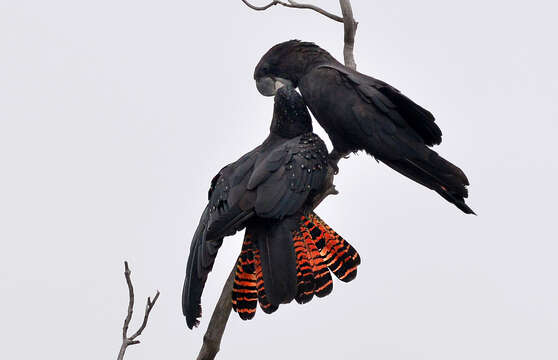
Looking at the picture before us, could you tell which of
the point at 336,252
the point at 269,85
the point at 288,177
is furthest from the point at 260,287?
the point at 269,85

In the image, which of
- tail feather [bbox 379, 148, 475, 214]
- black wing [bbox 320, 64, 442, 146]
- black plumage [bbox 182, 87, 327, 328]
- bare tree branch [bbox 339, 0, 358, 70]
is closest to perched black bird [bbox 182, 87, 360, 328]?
black plumage [bbox 182, 87, 327, 328]

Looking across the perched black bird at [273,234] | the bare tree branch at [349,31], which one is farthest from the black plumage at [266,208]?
the bare tree branch at [349,31]

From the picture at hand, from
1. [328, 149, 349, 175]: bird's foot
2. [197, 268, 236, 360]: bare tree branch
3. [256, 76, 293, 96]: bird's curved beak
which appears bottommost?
[197, 268, 236, 360]: bare tree branch

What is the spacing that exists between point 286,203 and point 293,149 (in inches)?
16.1

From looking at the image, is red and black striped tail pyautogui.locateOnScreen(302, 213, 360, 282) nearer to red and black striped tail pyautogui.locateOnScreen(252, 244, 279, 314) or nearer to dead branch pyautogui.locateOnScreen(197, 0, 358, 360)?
dead branch pyautogui.locateOnScreen(197, 0, 358, 360)

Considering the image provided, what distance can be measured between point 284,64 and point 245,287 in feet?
5.46

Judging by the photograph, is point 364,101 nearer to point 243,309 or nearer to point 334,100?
point 334,100

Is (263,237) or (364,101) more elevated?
(364,101)

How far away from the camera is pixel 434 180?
5.03 meters

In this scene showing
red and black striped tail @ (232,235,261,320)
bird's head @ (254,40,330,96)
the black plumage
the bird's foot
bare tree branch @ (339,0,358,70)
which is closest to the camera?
the black plumage

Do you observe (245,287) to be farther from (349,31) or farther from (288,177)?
(349,31)

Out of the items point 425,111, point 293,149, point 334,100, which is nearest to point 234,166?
point 293,149

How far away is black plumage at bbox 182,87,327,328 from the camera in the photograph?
4.77 m

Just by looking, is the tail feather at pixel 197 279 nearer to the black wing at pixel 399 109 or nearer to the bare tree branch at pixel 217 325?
the bare tree branch at pixel 217 325
